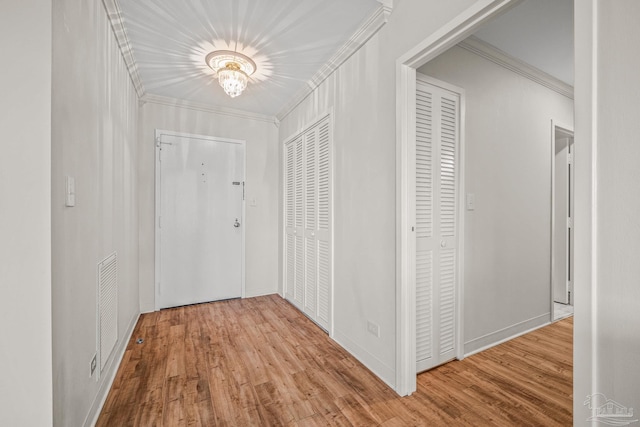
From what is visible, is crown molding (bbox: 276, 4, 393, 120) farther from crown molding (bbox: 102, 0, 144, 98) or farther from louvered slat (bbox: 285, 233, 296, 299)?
louvered slat (bbox: 285, 233, 296, 299)

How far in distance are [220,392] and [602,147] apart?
2197mm

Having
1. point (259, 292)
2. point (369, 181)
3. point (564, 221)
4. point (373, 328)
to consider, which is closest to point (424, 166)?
point (369, 181)

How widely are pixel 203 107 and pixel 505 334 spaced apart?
400 cm

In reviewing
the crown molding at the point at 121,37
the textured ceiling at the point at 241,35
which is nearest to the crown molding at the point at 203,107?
the textured ceiling at the point at 241,35

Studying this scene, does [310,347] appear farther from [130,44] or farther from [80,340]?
[130,44]

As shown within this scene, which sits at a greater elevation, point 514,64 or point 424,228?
point 514,64

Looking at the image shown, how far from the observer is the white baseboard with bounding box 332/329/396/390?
1.76m

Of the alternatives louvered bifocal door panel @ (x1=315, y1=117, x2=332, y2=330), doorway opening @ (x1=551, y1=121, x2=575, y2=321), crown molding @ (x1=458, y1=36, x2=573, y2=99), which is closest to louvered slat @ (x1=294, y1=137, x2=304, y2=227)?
louvered bifocal door panel @ (x1=315, y1=117, x2=332, y2=330)

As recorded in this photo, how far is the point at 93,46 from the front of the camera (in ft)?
4.83

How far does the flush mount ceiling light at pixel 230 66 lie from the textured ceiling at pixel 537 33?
74.4 inches

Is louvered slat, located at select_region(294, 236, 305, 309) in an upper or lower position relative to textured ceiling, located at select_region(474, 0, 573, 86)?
lower

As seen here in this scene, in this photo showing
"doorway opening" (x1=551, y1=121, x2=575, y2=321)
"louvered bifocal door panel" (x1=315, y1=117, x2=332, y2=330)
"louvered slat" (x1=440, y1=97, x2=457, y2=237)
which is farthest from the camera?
"doorway opening" (x1=551, y1=121, x2=575, y2=321)

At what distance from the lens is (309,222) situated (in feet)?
9.47

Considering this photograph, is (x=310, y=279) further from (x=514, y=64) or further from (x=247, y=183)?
(x=514, y=64)
